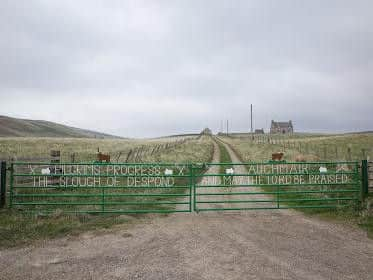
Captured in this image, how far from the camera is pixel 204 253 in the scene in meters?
6.36

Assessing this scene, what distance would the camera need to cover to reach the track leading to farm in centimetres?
537

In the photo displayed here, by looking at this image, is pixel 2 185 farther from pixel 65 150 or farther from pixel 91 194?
pixel 65 150

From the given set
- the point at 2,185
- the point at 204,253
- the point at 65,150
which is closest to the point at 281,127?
the point at 65,150

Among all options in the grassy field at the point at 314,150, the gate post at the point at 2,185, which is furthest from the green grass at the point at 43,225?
the grassy field at the point at 314,150

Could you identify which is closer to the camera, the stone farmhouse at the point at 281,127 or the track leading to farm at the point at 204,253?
the track leading to farm at the point at 204,253

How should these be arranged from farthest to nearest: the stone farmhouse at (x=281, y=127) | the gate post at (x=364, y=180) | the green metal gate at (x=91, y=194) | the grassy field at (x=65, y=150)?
1. the stone farmhouse at (x=281, y=127)
2. the grassy field at (x=65, y=150)
3. the gate post at (x=364, y=180)
4. the green metal gate at (x=91, y=194)

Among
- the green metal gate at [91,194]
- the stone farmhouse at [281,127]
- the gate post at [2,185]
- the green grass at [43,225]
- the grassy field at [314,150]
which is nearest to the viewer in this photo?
the green grass at [43,225]

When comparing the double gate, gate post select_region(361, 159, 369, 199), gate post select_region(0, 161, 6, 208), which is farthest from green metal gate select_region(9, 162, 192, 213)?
gate post select_region(361, 159, 369, 199)

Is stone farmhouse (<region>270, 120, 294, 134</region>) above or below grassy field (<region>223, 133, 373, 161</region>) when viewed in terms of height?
above

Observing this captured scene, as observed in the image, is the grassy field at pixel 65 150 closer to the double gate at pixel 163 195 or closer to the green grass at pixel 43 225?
the double gate at pixel 163 195

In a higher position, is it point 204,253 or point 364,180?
point 364,180

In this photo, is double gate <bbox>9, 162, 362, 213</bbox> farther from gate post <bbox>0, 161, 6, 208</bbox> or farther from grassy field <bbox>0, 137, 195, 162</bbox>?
grassy field <bbox>0, 137, 195, 162</bbox>

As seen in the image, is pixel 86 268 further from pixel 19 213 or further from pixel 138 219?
pixel 19 213

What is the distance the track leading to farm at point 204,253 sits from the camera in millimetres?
5367
